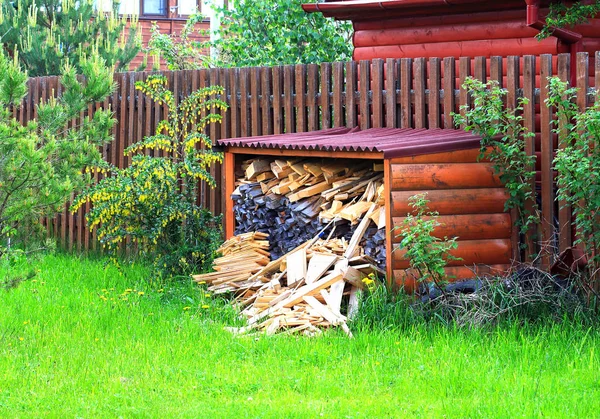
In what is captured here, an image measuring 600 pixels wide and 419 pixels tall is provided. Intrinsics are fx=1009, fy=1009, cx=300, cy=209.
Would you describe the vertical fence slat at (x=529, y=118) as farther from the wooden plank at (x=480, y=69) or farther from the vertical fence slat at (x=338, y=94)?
the vertical fence slat at (x=338, y=94)

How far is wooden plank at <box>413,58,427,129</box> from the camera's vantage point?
9.40m

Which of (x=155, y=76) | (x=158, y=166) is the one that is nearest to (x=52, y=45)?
(x=155, y=76)

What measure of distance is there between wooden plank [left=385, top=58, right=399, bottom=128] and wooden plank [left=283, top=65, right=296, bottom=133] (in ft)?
4.26

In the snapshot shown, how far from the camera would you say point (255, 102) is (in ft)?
36.1

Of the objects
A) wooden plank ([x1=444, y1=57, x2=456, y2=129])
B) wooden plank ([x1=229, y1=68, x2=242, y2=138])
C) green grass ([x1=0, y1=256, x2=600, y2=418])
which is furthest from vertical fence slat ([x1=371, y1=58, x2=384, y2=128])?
green grass ([x1=0, y1=256, x2=600, y2=418])

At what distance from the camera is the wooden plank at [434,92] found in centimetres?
927

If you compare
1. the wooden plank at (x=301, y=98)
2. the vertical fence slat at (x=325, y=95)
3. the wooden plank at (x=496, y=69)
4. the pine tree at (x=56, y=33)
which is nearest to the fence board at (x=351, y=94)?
the vertical fence slat at (x=325, y=95)

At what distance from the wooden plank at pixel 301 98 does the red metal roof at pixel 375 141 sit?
597 mm

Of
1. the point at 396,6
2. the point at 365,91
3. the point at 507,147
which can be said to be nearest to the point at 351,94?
the point at 365,91

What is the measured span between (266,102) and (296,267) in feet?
9.26

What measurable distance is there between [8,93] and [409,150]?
3051 mm

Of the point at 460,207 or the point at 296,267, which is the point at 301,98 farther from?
the point at 460,207

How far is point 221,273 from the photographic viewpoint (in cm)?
927

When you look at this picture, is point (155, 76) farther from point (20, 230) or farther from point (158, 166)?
point (20, 230)
